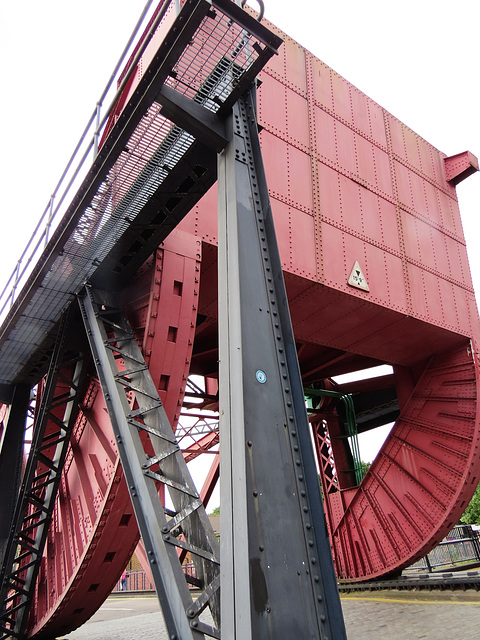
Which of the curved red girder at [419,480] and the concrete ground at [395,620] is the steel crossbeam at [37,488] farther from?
the curved red girder at [419,480]

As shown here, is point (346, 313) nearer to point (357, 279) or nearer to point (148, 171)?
point (357, 279)

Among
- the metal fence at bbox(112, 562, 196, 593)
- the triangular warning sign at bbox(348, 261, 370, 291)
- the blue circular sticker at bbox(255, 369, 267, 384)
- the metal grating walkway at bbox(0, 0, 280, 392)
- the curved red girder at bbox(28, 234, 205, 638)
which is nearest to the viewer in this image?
the blue circular sticker at bbox(255, 369, 267, 384)

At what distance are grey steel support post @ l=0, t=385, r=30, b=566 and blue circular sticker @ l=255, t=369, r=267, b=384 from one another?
7.79 m

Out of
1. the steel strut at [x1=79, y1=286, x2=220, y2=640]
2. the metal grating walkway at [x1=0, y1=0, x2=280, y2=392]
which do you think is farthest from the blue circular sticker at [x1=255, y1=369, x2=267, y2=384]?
the metal grating walkway at [x1=0, y1=0, x2=280, y2=392]

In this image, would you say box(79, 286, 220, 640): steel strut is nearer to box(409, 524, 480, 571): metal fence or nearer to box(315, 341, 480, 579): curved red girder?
box(315, 341, 480, 579): curved red girder

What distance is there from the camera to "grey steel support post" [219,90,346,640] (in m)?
2.83

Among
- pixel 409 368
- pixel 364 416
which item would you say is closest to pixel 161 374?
pixel 409 368

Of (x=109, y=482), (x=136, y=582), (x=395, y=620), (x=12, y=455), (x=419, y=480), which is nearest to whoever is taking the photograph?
(x=109, y=482)

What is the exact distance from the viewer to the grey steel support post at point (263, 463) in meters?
2.83

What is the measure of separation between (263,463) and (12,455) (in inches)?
325

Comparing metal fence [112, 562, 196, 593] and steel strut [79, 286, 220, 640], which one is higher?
steel strut [79, 286, 220, 640]

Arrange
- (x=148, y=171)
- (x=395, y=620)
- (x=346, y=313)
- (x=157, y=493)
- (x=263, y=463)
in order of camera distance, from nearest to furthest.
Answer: (x=263, y=463)
(x=157, y=493)
(x=148, y=171)
(x=395, y=620)
(x=346, y=313)

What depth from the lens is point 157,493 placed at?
471 centimetres

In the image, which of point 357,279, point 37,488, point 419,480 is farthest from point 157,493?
point 419,480
